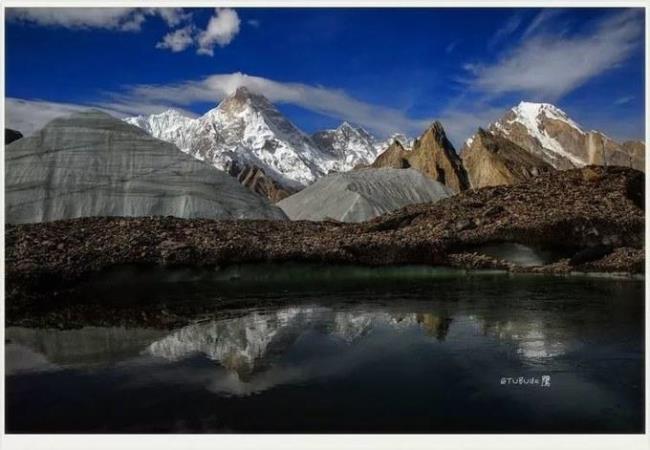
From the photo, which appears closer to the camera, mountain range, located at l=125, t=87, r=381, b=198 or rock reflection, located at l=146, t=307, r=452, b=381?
rock reflection, located at l=146, t=307, r=452, b=381

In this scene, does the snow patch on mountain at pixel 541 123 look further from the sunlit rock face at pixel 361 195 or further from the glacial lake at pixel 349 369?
the glacial lake at pixel 349 369

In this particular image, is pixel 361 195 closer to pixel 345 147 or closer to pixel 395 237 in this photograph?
pixel 395 237

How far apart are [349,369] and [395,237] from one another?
609cm

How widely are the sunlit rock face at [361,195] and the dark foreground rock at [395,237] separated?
38.0 feet

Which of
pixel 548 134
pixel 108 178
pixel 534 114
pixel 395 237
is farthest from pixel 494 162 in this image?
pixel 395 237

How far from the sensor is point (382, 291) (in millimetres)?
8195

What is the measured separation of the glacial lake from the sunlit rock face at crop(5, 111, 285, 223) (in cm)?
784

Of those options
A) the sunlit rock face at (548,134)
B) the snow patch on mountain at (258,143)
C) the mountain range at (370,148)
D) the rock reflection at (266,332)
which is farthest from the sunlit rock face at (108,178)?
the snow patch on mountain at (258,143)

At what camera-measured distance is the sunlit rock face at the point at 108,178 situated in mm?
14312

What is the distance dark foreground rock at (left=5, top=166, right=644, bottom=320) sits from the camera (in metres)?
8.96

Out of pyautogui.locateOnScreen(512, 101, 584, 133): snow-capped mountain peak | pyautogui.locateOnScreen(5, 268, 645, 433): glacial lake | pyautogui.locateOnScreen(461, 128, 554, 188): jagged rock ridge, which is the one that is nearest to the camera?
pyautogui.locateOnScreen(5, 268, 645, 433): glacial lake

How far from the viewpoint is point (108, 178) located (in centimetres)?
1542

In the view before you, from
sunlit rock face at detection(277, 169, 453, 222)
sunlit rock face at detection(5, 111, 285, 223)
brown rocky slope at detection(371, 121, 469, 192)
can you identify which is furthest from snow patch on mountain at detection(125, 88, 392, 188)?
sunlit rock face at detection(5, 111, 285, 223)

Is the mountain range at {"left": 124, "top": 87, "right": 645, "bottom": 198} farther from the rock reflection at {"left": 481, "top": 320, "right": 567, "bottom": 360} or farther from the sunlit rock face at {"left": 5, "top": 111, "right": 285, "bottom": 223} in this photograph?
the rock reflection at {"left": 481, "top": 320, "right": 567, "bottom": 360}
